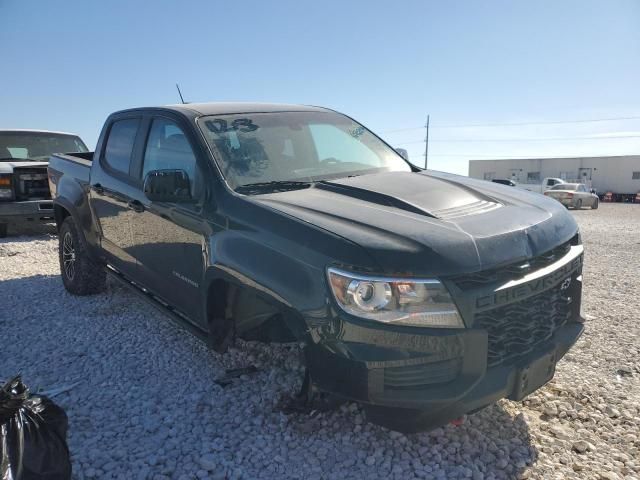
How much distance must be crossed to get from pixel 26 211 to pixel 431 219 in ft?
28.3

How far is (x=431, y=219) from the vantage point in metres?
2.40

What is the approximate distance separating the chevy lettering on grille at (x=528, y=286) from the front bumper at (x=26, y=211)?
8.78m

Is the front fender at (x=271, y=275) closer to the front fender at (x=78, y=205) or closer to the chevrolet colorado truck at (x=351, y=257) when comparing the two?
the chevrolet colorado truck at (x=351, y=257)

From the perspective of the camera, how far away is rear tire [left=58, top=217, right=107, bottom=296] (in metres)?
5.13

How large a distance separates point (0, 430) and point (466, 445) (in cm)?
219

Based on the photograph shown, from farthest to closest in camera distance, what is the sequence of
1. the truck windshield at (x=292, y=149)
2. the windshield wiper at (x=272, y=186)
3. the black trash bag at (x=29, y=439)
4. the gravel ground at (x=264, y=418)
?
the truck windshield at (x=292, y=149), the windshield wiper at (x=272, y=186), the gravel ground at (x=264, y=418), the black trash bag at (x=29, y=439)

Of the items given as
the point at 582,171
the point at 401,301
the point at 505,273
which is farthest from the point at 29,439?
the point at 582,171

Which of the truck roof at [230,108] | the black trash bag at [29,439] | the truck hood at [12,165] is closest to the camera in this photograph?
the black trash bag at [29,439]

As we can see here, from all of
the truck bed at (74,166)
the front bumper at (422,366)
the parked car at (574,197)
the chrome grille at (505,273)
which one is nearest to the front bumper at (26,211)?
the truck bed at (74,166)

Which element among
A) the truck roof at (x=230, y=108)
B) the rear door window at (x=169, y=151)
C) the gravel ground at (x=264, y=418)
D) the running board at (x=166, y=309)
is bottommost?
the gravel ground at (x=264, y=418)

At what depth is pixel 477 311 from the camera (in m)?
2.09

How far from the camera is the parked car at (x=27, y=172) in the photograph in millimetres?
8586

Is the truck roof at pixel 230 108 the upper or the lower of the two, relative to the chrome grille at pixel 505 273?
upper

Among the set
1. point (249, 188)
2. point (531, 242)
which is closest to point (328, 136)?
point (249, 188)
